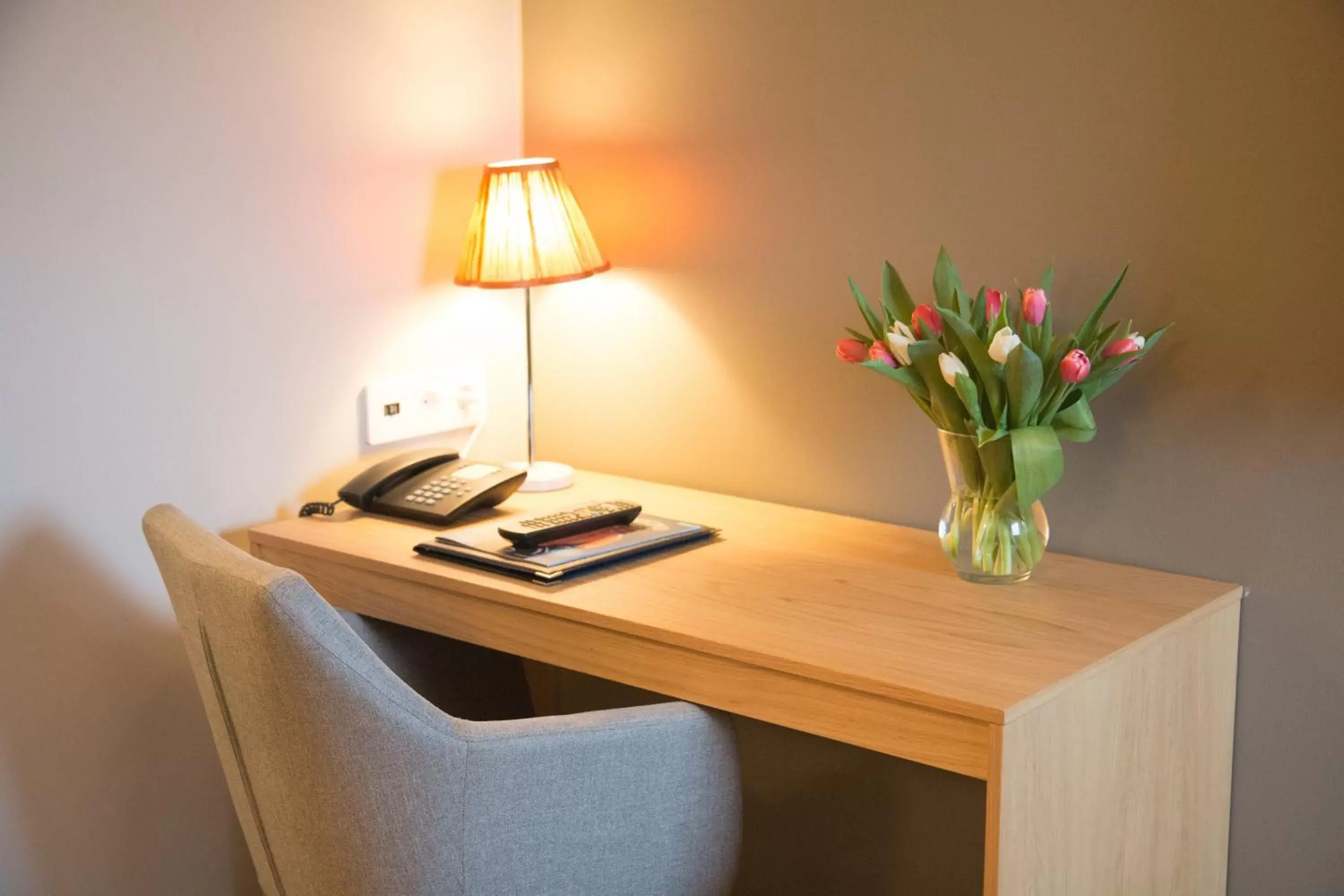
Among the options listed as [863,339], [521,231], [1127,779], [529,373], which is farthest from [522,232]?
[1127,779]

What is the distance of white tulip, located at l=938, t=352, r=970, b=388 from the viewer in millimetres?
1543

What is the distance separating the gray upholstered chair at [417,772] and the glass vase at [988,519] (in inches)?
14.5

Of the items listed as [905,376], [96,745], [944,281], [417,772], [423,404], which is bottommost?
[96,745]

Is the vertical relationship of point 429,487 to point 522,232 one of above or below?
below

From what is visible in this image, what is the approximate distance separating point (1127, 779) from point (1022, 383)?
444 millimetres

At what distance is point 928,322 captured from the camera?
1.59 metres

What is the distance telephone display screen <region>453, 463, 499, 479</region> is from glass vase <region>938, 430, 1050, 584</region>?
691mm

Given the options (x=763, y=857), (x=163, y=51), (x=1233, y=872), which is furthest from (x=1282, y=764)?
(x=163, y=51)

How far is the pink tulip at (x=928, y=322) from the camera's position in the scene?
1594 millimetres

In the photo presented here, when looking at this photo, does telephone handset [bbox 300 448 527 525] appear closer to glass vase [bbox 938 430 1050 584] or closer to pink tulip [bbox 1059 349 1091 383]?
glass vase [bbox 938 430 1050 584]

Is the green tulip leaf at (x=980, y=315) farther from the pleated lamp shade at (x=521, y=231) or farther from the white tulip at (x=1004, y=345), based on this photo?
the pleated lamp shade at (x=521, y=231)

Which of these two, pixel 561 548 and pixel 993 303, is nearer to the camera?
pixel 993 303

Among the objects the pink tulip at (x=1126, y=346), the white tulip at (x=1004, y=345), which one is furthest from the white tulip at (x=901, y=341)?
the pink tulip at (x=1126, y=346)

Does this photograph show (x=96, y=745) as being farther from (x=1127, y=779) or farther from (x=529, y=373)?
(x=1127, y=779)
